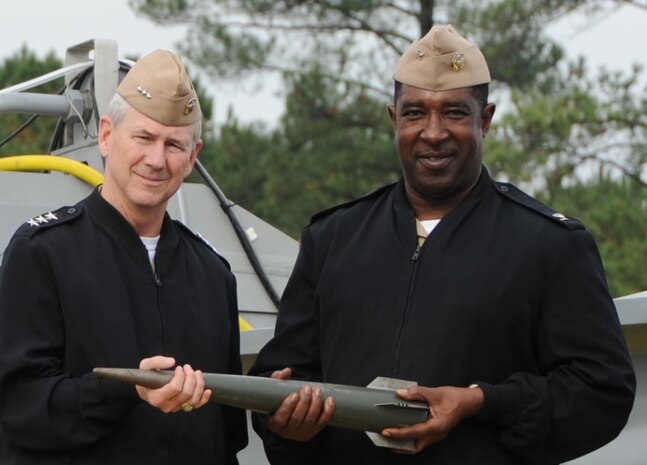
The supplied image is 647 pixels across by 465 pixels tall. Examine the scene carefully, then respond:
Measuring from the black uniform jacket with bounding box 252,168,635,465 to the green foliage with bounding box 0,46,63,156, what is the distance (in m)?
14.9

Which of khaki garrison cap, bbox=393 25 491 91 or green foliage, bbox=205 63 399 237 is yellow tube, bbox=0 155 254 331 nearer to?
khaki garrison cap, bbox=393 25 491 91

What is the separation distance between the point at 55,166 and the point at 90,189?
0.16 meters

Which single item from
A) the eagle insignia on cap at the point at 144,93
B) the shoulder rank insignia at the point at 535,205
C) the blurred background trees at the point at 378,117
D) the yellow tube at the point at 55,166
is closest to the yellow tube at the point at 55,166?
the yellow tube at the point at 55,166

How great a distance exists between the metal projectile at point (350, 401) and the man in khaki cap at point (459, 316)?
2cm

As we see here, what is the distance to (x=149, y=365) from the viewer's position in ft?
10.3

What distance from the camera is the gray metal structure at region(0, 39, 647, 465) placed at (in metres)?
5.28

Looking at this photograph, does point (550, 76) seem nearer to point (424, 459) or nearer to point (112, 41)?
point (112, 41)

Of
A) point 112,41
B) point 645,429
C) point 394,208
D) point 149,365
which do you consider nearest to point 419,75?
point 394,208

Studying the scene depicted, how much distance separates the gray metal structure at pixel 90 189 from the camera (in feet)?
17.3

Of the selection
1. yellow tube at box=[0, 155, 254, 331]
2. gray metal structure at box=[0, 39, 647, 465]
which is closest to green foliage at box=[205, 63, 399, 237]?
gray metal structure at box=[0, 39, 647, 465]

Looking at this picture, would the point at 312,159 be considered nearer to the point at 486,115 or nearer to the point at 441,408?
the point at 486,115

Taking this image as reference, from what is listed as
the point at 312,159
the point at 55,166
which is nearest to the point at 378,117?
the point at 312,159

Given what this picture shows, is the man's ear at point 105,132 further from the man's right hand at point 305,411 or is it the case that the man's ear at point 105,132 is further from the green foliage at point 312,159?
the green foliage at point 312,159

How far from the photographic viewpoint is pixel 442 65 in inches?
137
